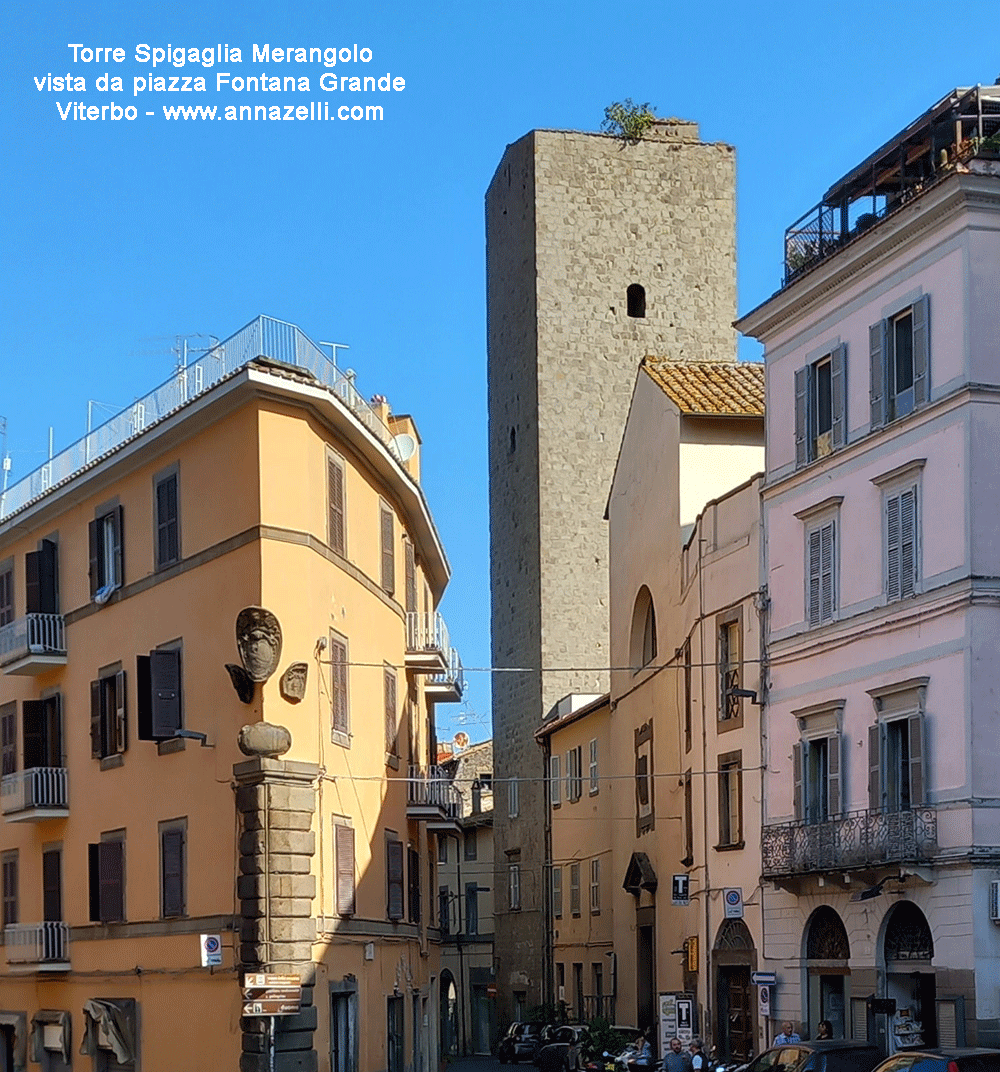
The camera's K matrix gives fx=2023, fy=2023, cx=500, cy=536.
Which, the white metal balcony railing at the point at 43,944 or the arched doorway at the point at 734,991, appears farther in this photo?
the arched doorway at the point at 734,991

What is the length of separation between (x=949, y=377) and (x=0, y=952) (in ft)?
69.9

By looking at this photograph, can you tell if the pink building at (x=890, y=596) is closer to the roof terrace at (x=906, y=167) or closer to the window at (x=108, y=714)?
the roof terrace at (x=906, y=167)

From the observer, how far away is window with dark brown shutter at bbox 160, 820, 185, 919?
3222cm

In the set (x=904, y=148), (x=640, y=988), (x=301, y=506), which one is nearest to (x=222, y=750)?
(x=301, y=506)

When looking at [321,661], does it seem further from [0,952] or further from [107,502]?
[0,952]

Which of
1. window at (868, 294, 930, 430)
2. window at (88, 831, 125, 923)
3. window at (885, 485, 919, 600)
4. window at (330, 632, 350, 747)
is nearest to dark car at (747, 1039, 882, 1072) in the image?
window at (885, 485, 919, 600)

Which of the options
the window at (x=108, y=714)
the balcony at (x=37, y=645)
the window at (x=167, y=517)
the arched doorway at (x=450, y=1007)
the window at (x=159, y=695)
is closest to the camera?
the window at (x=159, y=695)

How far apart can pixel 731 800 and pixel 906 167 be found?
42.2 ft

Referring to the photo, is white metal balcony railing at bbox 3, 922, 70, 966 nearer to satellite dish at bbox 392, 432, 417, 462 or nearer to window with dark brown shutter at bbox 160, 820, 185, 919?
window with dark brown shutter at bbox 160, 820, 185, 919

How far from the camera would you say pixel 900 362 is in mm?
32969

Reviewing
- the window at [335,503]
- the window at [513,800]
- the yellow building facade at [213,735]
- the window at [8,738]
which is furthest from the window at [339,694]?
the window at [513,800]

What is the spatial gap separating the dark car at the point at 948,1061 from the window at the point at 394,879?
16.5m

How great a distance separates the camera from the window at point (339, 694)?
33438 mm

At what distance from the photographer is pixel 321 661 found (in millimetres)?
32688
